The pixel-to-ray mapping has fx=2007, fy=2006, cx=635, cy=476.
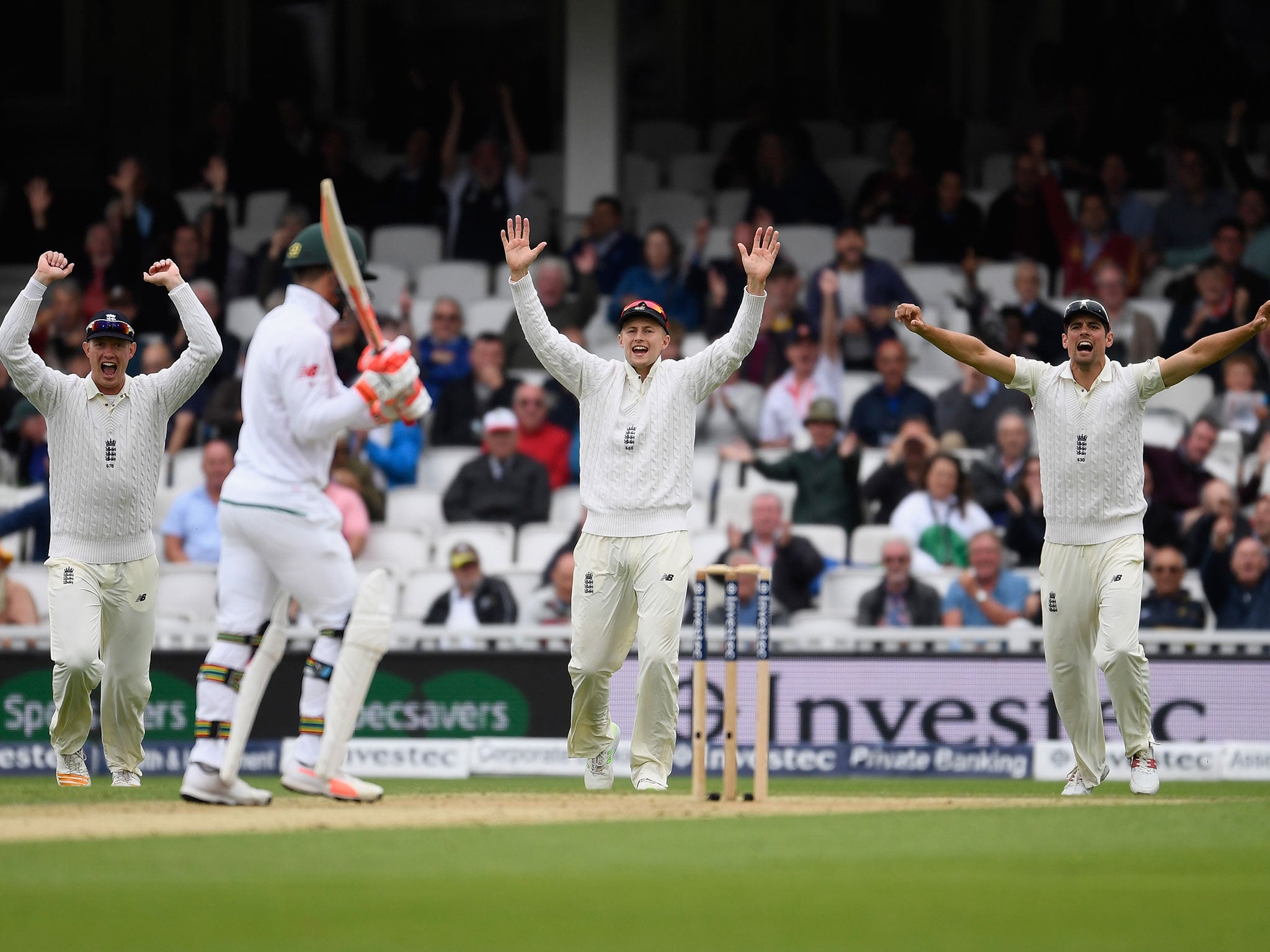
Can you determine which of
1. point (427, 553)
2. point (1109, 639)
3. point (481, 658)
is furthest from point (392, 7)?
point (1109, 639)

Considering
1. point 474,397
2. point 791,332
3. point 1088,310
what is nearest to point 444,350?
point 474,397

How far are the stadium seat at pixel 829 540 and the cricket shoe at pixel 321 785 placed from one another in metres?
6.36

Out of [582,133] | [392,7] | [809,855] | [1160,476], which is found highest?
[392,7]

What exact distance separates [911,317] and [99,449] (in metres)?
3.84

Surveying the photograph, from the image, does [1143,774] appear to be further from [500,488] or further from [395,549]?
[395,549]

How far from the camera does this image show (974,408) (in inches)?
582

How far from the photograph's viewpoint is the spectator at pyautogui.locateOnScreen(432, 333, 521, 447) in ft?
49.9

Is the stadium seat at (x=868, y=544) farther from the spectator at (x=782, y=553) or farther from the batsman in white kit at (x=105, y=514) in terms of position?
the batsman in white kit at (x=105, y=514)

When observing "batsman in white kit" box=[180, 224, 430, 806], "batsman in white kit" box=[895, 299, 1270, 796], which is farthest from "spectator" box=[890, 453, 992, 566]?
"batsman in white kit" box=[180, 224, 430, 806]

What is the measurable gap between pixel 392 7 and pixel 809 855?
15.6m

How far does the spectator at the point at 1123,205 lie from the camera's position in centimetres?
1664

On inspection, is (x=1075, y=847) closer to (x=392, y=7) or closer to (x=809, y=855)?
(x=809, y=855)

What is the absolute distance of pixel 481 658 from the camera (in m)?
12.9

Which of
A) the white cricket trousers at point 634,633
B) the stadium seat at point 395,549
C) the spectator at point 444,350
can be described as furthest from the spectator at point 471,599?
the white cricket trousers at point 634,633
